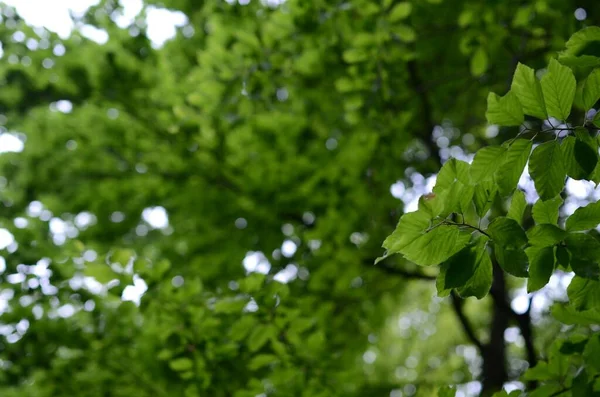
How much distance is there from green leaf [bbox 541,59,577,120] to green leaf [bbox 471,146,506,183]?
0.14 metres

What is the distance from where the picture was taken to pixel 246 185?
13.3ft

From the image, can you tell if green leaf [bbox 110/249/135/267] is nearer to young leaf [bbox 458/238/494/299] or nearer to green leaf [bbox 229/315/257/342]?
green leaf [bbox 229/315/257/342]

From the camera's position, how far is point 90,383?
124 inches

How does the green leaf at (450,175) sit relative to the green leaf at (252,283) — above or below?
below

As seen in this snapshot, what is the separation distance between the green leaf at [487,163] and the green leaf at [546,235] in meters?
0.17

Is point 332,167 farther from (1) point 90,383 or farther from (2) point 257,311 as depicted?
(1) point 90,383

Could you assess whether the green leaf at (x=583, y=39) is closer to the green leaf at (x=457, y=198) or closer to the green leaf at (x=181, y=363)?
the green leaf at (x=457, y=198)

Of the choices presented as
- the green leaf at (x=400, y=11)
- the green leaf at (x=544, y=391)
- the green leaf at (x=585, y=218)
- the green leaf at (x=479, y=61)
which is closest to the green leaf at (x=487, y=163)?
the green leaf at (x=585, y=218)

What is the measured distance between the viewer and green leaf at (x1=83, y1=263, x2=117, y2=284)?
2.44 meters

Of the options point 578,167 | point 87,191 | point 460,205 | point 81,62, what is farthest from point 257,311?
point 81,62

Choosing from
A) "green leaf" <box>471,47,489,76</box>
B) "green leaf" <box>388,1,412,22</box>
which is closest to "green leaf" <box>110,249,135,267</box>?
"green leaf" <box>388,1,412,22</box>

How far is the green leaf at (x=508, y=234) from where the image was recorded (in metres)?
1.28

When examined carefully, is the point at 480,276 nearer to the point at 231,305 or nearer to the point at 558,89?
the point at 558,89

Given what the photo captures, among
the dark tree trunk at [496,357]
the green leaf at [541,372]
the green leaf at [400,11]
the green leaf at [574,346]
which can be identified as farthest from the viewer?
the dark tree trunk at [496,357]
